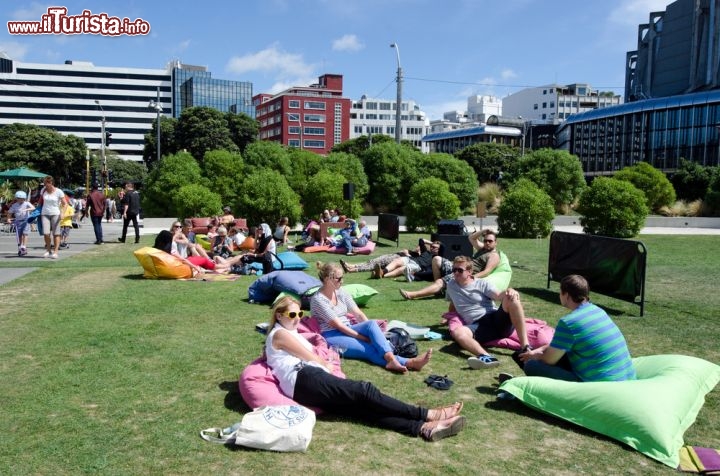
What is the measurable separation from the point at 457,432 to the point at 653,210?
3671cm

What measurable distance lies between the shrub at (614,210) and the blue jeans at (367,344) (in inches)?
786

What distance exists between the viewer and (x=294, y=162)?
32.5 meters

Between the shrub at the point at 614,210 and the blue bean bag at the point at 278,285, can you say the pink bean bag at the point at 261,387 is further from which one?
the shrub at the point at 614,210

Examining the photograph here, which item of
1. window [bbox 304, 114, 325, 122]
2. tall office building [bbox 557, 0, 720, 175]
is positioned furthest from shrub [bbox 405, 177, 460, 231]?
window [bbox 304, 114, 325, 122]

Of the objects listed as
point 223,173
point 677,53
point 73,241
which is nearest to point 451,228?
point 73,241

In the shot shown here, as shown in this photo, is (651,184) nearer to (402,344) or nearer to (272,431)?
(402,344)

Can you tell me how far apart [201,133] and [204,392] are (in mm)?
72621

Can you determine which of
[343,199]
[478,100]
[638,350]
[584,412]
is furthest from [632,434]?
[478,100]

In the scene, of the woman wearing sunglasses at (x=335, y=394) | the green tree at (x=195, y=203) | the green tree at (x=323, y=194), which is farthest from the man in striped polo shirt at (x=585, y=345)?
the green tree at (x=195, y=203)

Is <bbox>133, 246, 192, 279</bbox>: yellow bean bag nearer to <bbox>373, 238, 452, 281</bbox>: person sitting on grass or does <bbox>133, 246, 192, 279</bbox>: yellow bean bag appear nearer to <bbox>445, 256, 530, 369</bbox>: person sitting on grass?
<bbox>373, 238, 452, 281</bbox>: person sitting on grass

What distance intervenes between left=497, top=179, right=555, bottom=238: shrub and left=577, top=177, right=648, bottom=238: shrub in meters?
1.65

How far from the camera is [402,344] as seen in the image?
6613mm

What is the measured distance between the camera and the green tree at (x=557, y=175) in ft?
115

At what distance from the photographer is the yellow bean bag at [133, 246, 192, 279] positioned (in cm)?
1196
